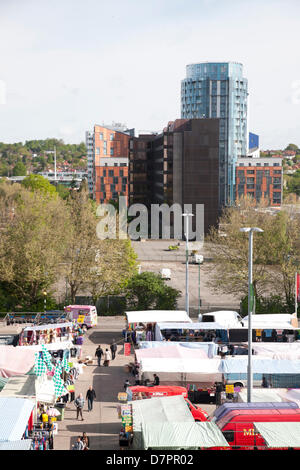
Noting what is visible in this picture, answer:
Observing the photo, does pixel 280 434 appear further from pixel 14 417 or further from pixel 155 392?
pixel 14 417

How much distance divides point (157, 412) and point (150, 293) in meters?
21.5

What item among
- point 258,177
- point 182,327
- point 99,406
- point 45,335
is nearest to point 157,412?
point 99,406

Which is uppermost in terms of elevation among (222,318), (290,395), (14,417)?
(14,417)

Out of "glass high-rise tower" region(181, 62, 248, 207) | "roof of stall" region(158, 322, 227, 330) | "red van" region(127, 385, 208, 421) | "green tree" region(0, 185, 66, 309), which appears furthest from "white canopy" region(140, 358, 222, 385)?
"glass high-rise tower" region(181, 62, 248, 207)

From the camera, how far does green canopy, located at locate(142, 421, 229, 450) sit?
14406 millimetres

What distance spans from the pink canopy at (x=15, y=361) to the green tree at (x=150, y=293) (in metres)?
15.9

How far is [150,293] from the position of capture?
38.9 m

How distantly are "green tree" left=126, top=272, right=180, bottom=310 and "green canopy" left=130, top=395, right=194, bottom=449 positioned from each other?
66.0ft

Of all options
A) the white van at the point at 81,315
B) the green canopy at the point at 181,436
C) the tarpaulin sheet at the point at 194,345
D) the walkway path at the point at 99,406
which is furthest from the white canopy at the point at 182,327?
the green canopy at the point at 181,436

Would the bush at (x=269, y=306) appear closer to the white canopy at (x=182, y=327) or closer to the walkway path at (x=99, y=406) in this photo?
the white canopy at (x=182, y=327)

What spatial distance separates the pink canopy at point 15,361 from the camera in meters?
22.7

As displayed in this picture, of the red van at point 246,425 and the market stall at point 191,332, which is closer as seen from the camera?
the red van at point 246,425
